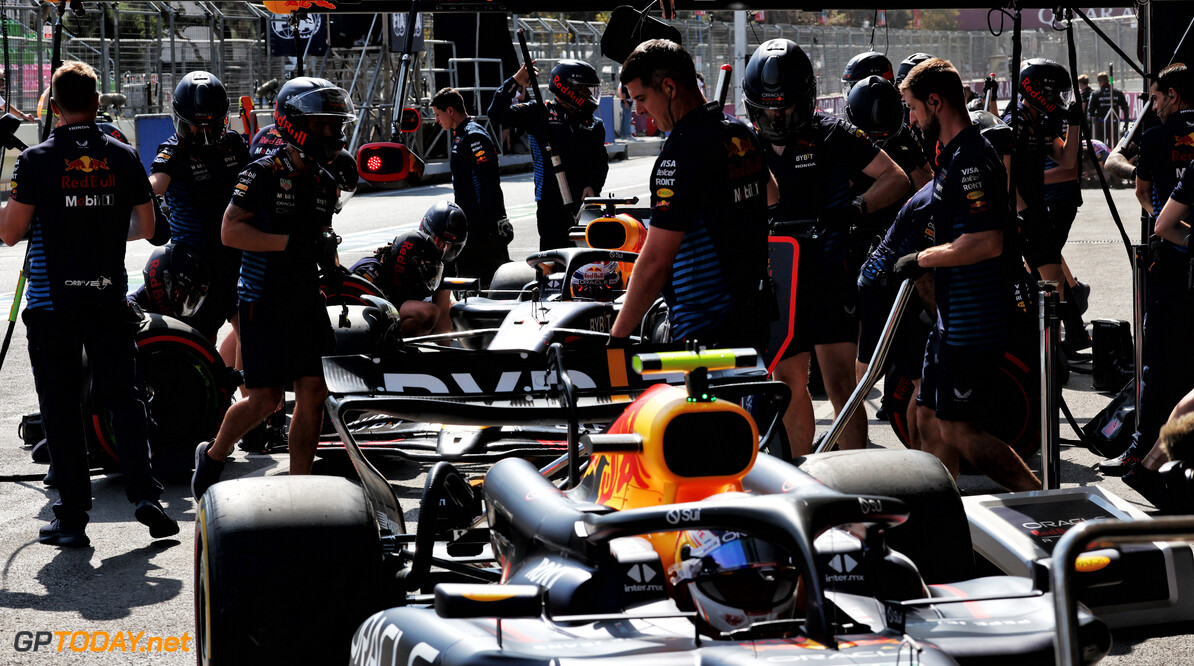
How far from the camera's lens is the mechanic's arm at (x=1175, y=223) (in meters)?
6.00

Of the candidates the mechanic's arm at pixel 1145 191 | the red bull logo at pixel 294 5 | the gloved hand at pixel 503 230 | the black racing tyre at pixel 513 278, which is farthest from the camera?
the gloved hand at pixel 503 230

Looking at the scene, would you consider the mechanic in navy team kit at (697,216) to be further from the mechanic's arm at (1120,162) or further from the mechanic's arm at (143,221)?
the mechanic's arm at (1120,162)

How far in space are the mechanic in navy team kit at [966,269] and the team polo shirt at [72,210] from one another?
10.7 ft

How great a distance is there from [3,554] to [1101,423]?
508 centimetres

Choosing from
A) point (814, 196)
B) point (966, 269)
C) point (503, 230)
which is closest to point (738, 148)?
point (966, 269)

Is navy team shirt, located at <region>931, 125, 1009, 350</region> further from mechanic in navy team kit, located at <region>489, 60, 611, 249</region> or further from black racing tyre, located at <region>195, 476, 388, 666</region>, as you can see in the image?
mechanic in navy team kit, located at <region>489, 60, 611, 249</region>

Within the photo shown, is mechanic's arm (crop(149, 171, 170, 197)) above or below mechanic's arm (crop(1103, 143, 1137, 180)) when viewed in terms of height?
above

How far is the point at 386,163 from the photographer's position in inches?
253

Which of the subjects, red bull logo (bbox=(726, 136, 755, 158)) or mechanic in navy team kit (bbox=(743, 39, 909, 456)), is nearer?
red bull logo (bbox=(726, 136, 755, 158))

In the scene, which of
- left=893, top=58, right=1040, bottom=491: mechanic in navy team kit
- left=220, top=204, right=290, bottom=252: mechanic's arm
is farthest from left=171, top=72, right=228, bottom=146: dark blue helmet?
left=893, top=58, right=1040, bottom=491: mechanic in navy team kit

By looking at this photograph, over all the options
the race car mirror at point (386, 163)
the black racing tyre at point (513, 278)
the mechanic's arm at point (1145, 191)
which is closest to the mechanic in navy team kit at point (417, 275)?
the black racing tyre at point (513, 278)

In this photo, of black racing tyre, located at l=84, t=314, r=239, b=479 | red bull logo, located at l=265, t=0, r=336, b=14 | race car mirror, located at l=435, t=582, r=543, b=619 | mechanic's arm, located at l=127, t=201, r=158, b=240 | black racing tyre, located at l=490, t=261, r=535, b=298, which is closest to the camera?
race car mirror, located at l=435, t=582, r=543, b=619

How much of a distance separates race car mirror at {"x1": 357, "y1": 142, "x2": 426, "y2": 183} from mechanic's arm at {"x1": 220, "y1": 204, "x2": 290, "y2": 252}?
31.3 inches

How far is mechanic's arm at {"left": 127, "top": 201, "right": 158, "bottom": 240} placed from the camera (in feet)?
19.0
